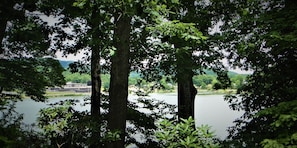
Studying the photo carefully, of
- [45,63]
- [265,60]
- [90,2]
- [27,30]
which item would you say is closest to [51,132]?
[45,63]

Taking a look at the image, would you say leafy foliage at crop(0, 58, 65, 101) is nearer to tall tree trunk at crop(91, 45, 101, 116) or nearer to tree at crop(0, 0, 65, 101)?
tree at crop(0, 0, 65, 101)

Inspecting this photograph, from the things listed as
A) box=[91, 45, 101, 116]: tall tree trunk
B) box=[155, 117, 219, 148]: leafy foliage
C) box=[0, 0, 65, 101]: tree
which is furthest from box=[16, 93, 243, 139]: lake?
box=[155, 117, 219, 148]: leafy foliage

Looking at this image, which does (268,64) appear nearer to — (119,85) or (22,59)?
(119,85)

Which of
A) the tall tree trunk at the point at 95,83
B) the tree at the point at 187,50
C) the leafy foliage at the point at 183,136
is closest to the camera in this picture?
the leafy foliage at the point at 183,136

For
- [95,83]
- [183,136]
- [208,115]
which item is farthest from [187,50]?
[208,115]

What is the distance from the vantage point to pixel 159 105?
10.5 meters

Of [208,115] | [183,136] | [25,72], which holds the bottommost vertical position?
[208,115]

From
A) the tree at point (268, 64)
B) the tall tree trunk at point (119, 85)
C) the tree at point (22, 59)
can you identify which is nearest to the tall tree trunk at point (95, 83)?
the tree at point (22, 59)

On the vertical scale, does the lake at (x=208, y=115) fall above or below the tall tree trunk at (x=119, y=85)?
below

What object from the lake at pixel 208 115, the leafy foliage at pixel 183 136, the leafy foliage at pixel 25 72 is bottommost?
the lake at pixel 208 115

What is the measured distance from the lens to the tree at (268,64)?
14.1 feet

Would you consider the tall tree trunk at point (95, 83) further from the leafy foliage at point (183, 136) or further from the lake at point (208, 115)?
the leafy foliage at point (183, 136)

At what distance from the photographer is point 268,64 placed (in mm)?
7031

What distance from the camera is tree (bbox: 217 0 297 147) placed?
4.29m
